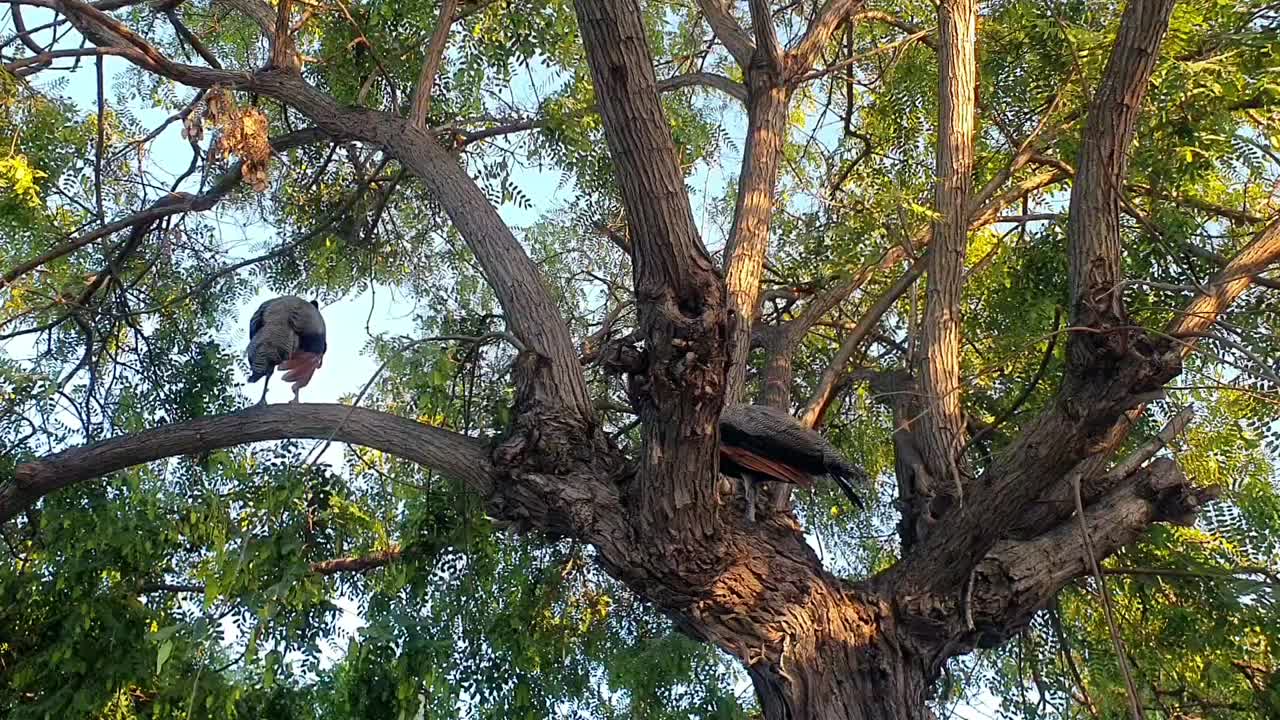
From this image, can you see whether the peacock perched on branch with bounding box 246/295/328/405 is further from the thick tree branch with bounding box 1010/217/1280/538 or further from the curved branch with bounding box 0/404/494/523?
the thick tree branch with bounding box 1010/217/1280/538

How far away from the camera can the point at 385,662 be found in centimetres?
408

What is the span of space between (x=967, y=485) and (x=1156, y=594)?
4.40 ft

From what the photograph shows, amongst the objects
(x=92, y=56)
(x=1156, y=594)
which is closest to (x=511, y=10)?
(x=92, y=56)

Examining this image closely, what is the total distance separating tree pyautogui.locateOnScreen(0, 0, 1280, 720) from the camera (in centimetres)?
304

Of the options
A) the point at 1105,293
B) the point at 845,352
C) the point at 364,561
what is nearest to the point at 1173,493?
the point at 1105,293

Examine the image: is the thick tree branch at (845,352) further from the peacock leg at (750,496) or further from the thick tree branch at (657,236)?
the thick tree branch at (657,236)

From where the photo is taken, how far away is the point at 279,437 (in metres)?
3.48

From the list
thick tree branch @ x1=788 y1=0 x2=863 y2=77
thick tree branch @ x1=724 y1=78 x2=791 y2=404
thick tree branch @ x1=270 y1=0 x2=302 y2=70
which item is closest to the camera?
thick tree branch @ x1=724 y1=78 x2=791 y2=404

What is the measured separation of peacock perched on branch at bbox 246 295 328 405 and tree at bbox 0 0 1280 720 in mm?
308

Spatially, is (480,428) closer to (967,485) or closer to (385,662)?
(385,662)

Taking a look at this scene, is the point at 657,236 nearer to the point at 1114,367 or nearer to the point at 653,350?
the point at 653,350

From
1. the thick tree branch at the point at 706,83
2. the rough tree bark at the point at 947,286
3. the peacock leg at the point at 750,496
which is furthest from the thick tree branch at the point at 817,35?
the peacock leg at the point at 750,496

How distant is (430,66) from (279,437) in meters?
1.65

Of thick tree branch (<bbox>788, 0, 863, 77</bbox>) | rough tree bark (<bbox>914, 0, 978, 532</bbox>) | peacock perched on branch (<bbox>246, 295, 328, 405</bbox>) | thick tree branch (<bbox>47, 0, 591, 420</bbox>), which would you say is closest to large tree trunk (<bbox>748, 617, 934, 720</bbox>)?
rough tree bark (<bbox>914, 0, 978, 532</bbox>)
